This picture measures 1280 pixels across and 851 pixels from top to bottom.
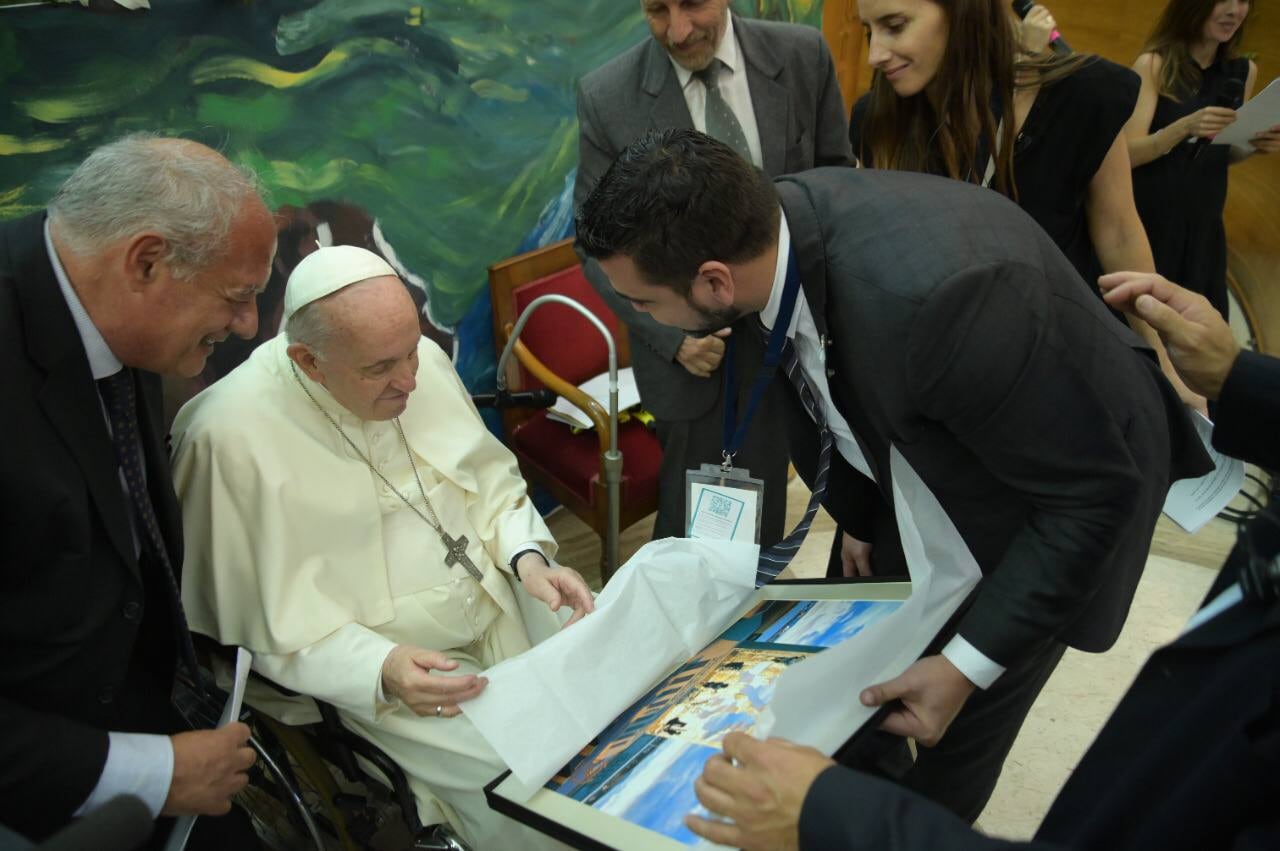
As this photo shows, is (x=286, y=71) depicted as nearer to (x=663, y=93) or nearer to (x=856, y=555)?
(x=663, y=93)

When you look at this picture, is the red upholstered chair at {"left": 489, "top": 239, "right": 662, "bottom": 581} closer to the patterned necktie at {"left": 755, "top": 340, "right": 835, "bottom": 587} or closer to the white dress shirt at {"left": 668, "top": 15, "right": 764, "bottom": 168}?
the white dress shirt at {"left": 668, "top": 15, "right": 764, "bottom": 168}

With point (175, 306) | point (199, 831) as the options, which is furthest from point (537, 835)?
point (175, 306)

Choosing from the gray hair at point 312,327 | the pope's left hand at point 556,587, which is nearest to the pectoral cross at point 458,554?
the pope's left hand at point 556,587

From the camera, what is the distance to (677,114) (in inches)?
112

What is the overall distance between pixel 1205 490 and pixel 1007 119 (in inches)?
45.9

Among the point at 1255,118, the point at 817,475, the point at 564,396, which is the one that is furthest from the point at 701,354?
the point at 1255,118

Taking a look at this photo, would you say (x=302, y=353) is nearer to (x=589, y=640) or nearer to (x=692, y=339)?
(x=589, y=640)

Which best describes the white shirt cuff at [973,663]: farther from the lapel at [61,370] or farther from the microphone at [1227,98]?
the microphone at [1227,98]

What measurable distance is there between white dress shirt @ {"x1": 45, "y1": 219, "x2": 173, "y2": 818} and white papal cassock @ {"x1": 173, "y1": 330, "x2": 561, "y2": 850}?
1.24 ft

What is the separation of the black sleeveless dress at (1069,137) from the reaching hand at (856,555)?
1055 mm

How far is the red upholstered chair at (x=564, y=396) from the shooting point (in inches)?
132

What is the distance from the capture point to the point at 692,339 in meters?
2.84

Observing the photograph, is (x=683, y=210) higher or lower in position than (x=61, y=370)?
higher

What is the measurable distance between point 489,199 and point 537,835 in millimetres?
2471
